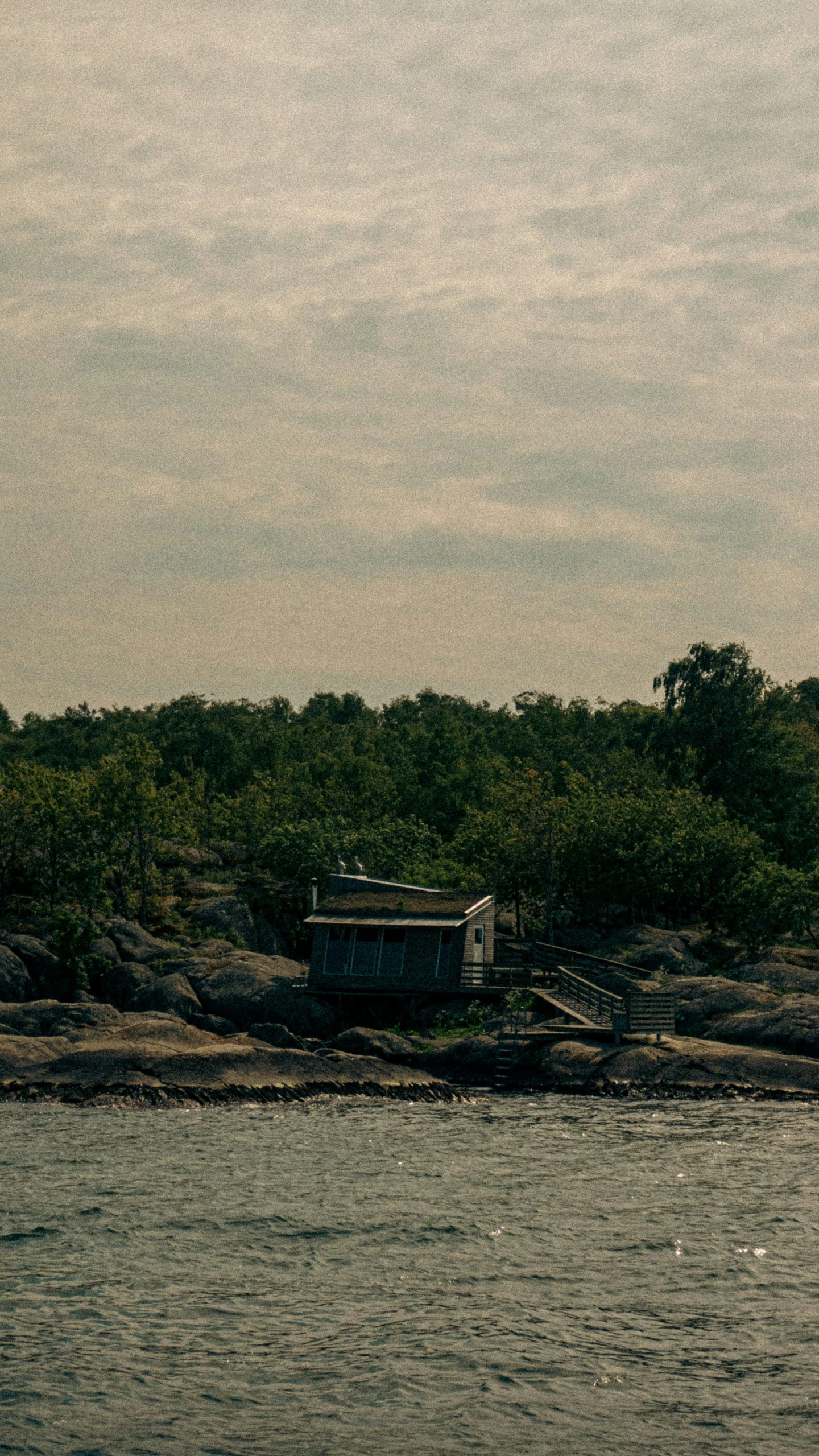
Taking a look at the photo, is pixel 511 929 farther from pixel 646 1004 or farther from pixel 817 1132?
pixel 817 1132

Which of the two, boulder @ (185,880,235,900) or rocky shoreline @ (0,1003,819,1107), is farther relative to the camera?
boulder @ (185,880,235,900)

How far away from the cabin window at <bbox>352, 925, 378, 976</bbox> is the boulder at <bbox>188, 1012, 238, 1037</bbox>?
5.61m

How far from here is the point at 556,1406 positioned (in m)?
16.0

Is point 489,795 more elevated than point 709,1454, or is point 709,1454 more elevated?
point 489,795

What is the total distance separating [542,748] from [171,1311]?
3476 inches

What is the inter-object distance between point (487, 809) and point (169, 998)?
45794 millimetres

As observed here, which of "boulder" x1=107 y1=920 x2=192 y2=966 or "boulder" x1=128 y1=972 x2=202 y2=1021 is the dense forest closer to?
"boulder" x1=107 y1=920 x2=192 y2=966

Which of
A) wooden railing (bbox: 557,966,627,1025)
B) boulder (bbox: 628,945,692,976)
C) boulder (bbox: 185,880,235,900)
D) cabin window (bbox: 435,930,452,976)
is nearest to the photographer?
wooden railing (bbox: 557,966,627,1025)

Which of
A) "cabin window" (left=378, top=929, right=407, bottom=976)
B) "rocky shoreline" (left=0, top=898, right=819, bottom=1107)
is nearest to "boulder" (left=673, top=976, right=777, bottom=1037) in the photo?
"rocky shoreline" (left=0, top=898, right=819, bottom=1107)

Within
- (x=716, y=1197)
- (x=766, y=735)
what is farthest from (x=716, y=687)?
(x=716, y=1197)

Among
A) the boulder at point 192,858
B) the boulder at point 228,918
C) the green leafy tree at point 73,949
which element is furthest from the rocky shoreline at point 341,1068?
the boulder at point 192,858

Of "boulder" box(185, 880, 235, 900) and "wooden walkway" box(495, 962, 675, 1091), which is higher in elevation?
"boulder" box(185, 880, 235, 900)

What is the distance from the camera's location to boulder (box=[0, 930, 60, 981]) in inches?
2151

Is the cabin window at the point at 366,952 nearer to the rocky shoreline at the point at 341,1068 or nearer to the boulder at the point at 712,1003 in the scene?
the rocky shoreline at the point at 341,1068
